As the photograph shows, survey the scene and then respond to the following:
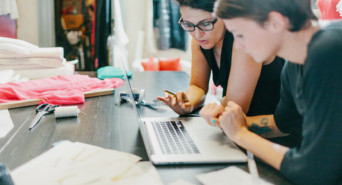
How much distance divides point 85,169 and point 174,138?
1.02 ft

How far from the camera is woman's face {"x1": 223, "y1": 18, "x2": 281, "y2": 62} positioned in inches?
30.9

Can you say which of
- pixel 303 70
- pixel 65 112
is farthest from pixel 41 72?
pixel 303 70

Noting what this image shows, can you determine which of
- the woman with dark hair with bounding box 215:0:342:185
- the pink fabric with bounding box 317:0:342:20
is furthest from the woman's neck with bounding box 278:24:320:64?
the pink fabric with bounding box 317:0:342:20

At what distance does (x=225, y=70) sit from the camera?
4.48 feet

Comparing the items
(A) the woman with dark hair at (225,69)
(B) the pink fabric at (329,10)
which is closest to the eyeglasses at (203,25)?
(A) the woman with dark hair at (225,69)

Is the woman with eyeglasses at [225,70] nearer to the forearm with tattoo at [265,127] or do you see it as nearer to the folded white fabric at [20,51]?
the forearm with tattoo at [265,127]

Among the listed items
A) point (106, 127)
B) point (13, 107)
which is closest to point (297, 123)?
→ point (106, 127)

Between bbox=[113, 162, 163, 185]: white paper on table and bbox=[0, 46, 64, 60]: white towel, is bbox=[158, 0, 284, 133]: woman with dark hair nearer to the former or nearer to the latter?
bbox=[113, 162, 163, 185]: white paper on table

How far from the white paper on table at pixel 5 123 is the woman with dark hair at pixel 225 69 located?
1.91ft

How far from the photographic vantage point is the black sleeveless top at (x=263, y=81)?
125 cm

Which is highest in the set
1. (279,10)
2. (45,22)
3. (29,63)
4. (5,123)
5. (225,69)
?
(279,10)

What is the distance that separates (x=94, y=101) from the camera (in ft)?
5.14

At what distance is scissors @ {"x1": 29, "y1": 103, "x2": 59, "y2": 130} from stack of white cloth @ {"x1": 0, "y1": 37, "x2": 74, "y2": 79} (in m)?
0.65

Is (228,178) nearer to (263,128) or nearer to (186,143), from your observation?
(186,143)
